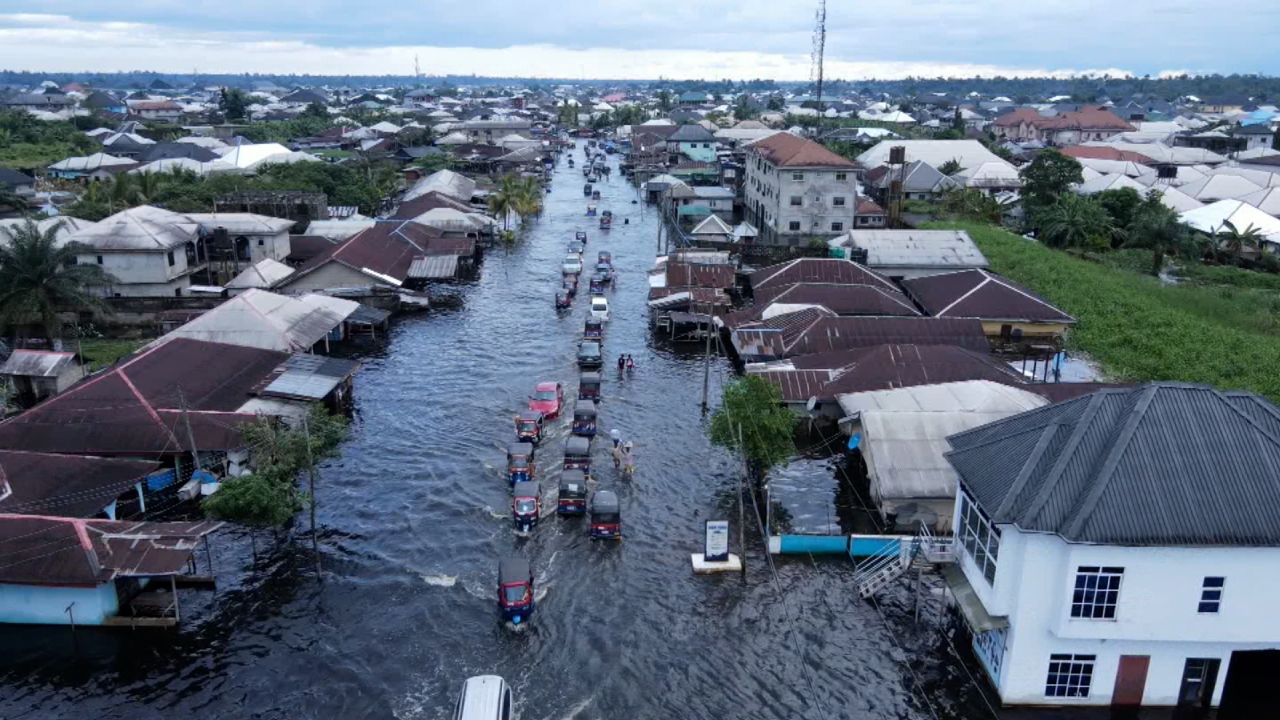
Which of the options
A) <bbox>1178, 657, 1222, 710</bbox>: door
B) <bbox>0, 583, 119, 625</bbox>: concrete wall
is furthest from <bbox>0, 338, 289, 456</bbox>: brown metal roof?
<bbox>1178, 657, 1222, 710</bbox>: door

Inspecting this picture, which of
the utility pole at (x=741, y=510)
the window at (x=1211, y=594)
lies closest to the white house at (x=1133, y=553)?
the window at (x=1211, y=594)

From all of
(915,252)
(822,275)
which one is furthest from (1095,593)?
(915,252)

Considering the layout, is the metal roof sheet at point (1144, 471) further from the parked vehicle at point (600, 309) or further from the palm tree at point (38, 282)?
the palm tree at point (38, 282)

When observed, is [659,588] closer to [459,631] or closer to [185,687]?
[459,631]

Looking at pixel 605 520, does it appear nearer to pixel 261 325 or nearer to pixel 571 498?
pixel 571 498

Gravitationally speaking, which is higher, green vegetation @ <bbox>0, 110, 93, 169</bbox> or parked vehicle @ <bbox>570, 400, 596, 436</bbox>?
green vegetation @ <bbox>0, 110, 93, 169</bbox>

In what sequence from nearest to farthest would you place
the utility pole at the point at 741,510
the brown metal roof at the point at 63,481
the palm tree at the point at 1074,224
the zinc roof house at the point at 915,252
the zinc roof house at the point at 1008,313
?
the brown metal roof at the point at 63,481
the utility pole at the point at 741,510
the zinc roof house at the point at 1008,313
the zinc roof house at the point at 915,252
the palm tree at the point at 1074,224

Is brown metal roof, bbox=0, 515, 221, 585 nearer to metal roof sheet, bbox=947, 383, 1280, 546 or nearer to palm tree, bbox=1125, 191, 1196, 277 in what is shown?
metal roof sheet, bbox=947, 383, 1280, 546
